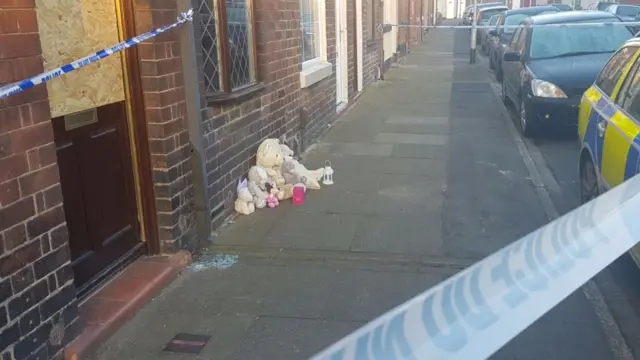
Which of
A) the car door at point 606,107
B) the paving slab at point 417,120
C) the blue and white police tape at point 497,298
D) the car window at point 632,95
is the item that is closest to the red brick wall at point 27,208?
the blue and white police tape at point 497,298

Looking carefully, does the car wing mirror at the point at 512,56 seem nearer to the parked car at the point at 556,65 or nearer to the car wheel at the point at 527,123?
the parked car at the point at 556,65

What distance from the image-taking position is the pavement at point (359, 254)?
3971 millimetres

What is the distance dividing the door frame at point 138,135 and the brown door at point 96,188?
0.06m

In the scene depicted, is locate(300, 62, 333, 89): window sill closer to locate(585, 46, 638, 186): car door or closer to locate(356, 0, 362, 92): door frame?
locate(356, 0, 362, 92): door frame

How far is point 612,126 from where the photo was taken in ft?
16.6

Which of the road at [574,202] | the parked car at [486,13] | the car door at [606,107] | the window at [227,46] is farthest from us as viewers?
the parked car at [486,13]

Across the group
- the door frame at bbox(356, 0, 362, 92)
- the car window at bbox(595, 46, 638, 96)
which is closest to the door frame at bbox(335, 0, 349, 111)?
the door frame at bbox(356, 0, 362, 92)

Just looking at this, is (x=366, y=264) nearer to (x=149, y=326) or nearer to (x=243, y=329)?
(x=243, y=329)

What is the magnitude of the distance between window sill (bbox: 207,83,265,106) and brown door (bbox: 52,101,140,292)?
1.12 m

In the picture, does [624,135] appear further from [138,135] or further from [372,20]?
[372,20]

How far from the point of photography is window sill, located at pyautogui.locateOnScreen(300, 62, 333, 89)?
28.4 ft

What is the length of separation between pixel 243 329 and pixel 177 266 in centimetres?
104

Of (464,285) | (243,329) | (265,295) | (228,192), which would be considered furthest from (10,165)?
(228,192)

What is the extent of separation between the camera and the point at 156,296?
15.0 feet
